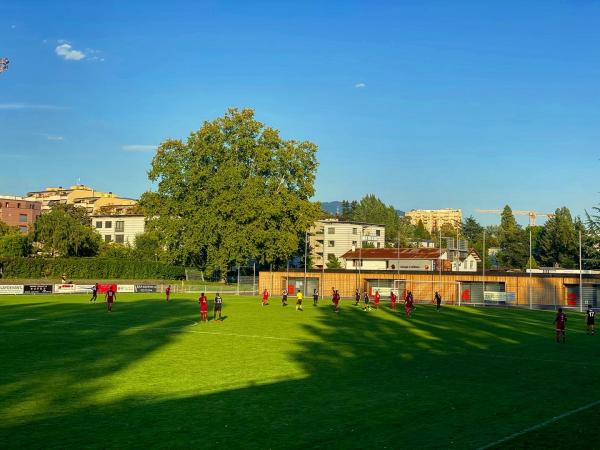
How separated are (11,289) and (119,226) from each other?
65933mm

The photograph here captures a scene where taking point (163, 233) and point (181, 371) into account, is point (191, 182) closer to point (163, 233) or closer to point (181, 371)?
point (163, 233)

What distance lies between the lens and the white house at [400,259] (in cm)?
10625

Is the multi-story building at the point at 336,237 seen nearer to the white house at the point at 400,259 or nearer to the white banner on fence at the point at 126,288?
the white house at the point at 400,259

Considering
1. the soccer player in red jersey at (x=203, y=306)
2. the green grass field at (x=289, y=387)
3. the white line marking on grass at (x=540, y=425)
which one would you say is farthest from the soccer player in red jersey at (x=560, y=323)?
the soccer player in red jersey at (x=203, y=306)

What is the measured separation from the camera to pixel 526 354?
30.0 meters

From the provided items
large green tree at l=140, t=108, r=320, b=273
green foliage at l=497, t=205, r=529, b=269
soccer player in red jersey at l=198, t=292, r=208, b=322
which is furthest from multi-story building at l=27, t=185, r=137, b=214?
soccer player in red jersey at l=198, t=292, r=208, b=322

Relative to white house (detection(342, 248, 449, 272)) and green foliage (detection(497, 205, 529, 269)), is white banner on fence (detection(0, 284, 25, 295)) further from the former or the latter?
green foliage (detection(497, 205, 529, 269))

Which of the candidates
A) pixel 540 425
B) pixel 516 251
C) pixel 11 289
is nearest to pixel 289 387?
pixel 540 425

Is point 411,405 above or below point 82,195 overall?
below

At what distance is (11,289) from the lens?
74.8 m

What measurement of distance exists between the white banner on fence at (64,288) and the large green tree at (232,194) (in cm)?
2004

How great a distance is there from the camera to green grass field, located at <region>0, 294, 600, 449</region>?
15062mm

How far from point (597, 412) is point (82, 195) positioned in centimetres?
18932

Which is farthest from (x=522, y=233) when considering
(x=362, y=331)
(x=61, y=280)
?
(x=362, y=331)
